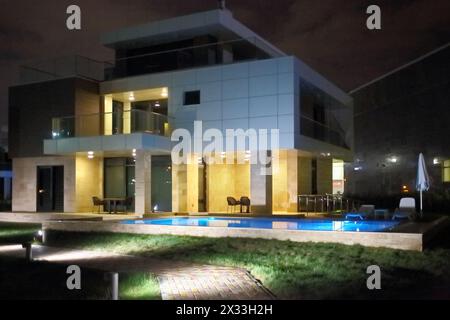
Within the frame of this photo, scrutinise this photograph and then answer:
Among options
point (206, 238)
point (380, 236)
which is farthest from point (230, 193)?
point (380, 236)

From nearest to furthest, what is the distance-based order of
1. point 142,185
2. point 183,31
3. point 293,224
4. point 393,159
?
1. point 293,224
2. point 142,185
3. point 183,31
4. point 393,159

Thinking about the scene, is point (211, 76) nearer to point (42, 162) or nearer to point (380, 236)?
point (42, 162)

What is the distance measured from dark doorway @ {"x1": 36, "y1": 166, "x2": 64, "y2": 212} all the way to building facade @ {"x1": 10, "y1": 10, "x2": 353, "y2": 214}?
5cm

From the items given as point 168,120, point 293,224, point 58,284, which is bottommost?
point 58,284

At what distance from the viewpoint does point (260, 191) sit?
80.2 feet

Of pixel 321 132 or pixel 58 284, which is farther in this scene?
→ pixel 321 132

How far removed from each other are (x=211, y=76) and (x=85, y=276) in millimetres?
15320

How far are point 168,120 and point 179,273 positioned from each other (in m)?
15.4

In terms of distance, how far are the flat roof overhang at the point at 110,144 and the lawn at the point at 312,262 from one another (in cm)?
747

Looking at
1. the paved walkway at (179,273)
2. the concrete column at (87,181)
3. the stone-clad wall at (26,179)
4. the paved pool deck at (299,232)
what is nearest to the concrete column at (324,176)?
the concrete column at (87,181)

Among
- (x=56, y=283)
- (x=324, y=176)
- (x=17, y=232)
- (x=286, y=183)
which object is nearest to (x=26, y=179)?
(x=17, y=232)

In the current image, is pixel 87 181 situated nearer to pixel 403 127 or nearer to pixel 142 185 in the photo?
pixel 142 185

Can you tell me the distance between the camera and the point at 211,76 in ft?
81.9

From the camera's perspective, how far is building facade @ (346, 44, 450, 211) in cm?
4284
